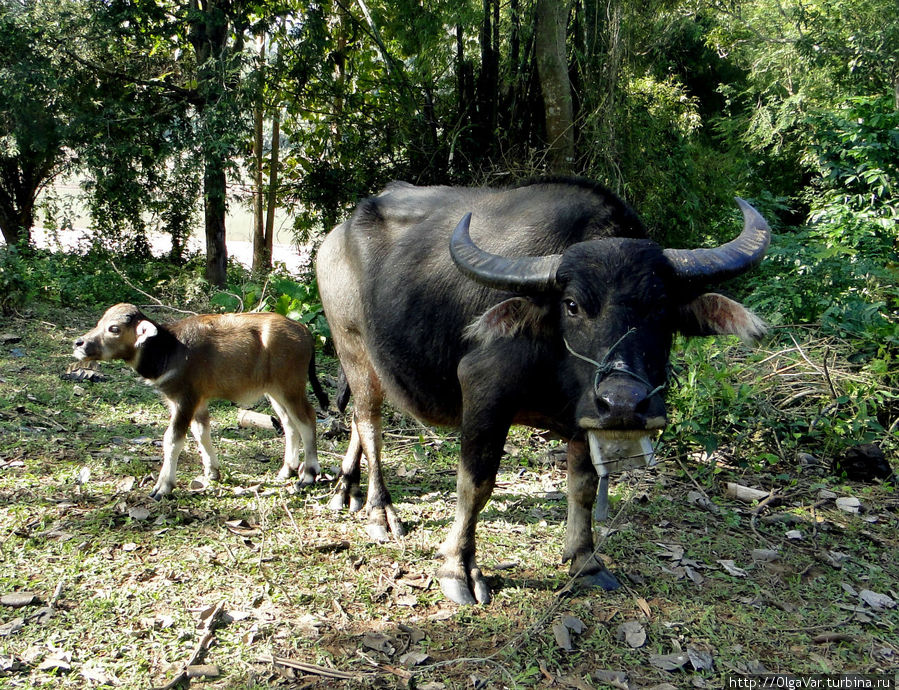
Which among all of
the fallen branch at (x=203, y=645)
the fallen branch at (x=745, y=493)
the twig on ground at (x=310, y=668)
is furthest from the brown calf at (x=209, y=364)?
the fallen branch at (x=745, y=493)

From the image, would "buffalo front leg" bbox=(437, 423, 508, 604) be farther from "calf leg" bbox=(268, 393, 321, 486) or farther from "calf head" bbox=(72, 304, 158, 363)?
"calf head" bbox=(72, 304, 158, 363)

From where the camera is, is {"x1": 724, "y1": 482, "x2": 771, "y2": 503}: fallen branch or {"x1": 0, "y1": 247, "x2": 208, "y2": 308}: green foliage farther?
{"x1": 0, "y1": 247, "x2": 208, "y2": 308}: green foliage

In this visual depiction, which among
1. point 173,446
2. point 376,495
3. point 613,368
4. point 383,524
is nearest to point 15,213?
point 173,446

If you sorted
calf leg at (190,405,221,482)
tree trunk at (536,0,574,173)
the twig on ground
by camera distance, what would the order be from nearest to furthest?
1. the twig on ground
2. calf leg at (190,405,221,482)
3. tree trunk at (536,0,574,173)

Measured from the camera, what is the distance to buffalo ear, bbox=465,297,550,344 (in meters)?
3.36

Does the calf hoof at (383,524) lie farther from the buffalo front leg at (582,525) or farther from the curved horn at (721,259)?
the curved horn at (721,259)

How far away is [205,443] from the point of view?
4844 millimetres

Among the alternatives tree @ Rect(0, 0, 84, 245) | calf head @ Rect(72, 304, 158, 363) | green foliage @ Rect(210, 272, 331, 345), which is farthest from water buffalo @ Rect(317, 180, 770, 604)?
tree @ Rect(0, 0, 84, 245)

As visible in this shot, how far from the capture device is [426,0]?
9844 mm

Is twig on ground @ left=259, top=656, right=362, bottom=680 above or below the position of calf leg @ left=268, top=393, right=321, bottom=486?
below

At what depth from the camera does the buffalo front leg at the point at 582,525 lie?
12.6 ft

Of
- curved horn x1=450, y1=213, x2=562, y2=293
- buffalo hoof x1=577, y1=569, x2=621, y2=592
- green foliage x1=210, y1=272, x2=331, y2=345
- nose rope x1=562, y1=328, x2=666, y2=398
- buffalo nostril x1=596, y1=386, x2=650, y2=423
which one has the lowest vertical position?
buffalo hoof x1=577, y1=569, x2=621, y2=592

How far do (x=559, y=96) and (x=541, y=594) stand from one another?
6630mm

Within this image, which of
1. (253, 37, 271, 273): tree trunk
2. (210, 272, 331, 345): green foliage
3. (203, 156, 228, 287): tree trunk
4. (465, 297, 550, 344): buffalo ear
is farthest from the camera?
(253, 37, 271, 273): tree trunk
